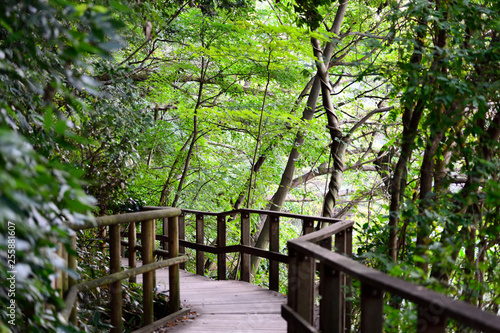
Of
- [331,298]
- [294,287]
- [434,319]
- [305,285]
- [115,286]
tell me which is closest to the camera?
[434,319]

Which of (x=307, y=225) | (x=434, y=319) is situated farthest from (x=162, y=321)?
(x=434, y=319)

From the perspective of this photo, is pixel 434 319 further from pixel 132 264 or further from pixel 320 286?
pixel 132 264

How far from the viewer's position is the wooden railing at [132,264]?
293 cm

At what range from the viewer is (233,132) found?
9898 mm

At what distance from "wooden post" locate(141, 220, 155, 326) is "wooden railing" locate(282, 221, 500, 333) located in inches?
61.9

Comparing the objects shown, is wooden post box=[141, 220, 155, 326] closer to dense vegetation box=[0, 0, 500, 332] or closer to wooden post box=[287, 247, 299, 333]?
dense vegetation box=[0, 0, 500, 332]

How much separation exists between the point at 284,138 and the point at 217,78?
5.65 ft

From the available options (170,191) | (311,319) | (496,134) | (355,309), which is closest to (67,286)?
(311,319)

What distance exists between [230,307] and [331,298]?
8.76ft

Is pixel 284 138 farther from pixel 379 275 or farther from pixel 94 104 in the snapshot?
pixel 379 275

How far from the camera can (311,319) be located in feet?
9.02

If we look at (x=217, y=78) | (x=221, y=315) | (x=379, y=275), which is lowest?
(x=221, y=315)

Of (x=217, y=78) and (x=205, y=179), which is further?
(x=205, y=179)

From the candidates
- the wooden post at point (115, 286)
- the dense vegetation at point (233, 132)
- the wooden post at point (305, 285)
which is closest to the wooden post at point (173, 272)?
the dense vegetation at point (233, 132)
